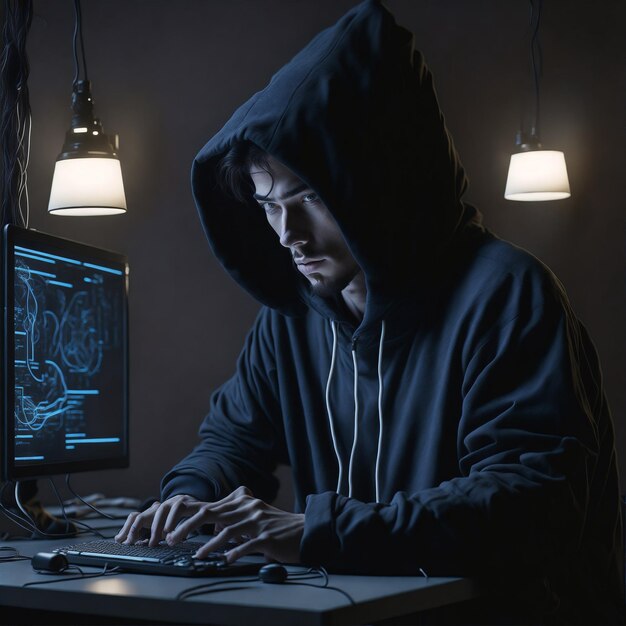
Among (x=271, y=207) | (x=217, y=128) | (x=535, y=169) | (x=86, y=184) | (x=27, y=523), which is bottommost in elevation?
(x=27, y=523)

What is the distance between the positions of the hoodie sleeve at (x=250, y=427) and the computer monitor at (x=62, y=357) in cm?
22

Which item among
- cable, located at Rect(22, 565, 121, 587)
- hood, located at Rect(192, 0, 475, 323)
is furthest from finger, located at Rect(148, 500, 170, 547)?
hood, located at Rect(192, 0, 475, 323)

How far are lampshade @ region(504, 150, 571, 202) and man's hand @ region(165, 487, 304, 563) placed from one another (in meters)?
2.04

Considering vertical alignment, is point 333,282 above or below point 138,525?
above

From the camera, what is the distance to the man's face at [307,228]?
1566mm

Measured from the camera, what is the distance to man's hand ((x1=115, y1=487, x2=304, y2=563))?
1.23 m

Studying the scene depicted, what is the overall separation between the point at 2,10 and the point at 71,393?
0.95 metres

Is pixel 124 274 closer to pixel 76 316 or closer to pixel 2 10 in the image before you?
pixel 76 316

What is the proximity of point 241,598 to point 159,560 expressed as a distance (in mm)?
218

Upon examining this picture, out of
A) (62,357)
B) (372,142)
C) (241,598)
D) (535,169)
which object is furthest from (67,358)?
(535,169)

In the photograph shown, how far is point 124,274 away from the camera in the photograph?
199 cm

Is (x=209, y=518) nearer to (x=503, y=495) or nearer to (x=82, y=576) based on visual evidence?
(x=82, y=576)

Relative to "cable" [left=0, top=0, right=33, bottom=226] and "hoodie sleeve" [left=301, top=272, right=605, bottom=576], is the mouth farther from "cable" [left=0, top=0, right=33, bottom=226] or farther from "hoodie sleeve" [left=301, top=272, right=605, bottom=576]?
"cable" [left=0, top=0, right=33, bottom=226]

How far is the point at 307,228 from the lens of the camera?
1.58m
